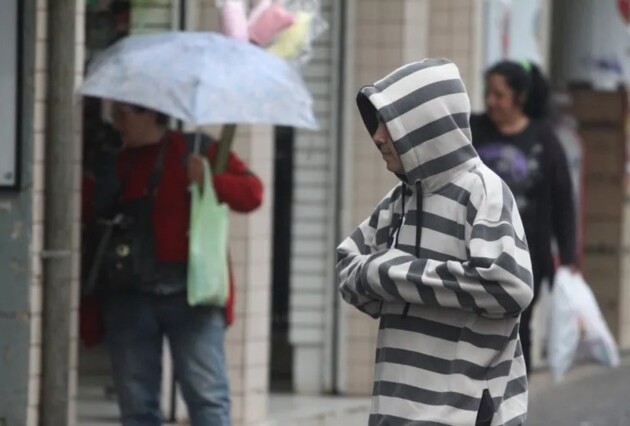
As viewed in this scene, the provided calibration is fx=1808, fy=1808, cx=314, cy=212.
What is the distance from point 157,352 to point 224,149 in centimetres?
78

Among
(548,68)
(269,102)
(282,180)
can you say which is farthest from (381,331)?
(548,68)

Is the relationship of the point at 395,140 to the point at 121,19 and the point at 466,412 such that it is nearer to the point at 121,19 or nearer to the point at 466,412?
the point at 466,412

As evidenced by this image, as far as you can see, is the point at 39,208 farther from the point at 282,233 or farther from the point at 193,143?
the point at 282,233

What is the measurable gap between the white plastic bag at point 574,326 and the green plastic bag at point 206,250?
2.33 m

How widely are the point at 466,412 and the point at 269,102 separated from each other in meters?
2.17

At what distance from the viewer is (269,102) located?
251 inches

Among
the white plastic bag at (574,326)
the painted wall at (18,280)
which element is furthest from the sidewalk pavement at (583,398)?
the painted wall at (18,280)

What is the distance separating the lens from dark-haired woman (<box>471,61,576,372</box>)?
8.12m

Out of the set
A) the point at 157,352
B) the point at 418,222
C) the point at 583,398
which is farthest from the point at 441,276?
the point at 583,398

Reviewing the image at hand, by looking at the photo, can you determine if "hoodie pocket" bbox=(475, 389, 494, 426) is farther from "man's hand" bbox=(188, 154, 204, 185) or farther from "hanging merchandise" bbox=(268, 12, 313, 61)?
"hanging merchandise" bbox=(268, 12, 313, 61)

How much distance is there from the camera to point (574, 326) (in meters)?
8.43

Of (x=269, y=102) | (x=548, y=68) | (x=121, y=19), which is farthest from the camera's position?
(x=548, y=68)

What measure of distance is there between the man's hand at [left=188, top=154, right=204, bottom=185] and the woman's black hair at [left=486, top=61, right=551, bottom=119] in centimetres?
219

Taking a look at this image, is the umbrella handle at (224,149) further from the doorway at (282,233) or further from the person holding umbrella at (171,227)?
the doorway at (282,233)
